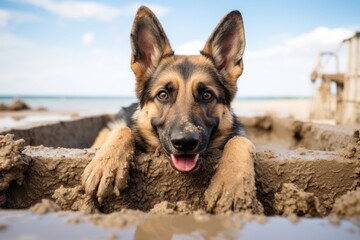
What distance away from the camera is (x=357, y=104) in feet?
39.5

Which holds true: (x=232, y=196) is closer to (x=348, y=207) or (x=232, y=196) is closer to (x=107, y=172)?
(x=348, y=207)

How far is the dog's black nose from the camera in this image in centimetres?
250

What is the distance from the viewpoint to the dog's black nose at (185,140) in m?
2.50

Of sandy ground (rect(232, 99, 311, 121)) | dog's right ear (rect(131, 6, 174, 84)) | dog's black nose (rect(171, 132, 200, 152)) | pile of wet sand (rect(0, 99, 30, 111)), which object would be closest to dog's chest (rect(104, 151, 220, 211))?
dog's black nose (rect(171, 132, 200, 152))

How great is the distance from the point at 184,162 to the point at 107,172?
0.59 m

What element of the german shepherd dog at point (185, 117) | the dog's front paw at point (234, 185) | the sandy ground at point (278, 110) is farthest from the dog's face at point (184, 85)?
the sandy ground at point (278, 110)

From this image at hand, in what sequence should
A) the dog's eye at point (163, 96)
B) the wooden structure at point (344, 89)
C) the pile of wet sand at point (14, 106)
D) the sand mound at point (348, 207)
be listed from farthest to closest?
the pile of wet sand at point (14, 106)
the wooden structure at point (344, 89)
the dog's eye at point (163, 96)
the sand mound at point (348, 207)

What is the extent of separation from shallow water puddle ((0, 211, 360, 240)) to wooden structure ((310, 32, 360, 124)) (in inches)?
453

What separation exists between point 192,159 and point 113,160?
1.97 feet

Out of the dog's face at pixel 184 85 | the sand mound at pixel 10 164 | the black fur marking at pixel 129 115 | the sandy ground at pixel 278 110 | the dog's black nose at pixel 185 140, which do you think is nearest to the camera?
the sand mound at pixel 10 164

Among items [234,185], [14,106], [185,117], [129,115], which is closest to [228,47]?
[185,117]

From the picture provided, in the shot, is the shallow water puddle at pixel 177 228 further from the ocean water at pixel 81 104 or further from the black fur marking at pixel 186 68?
the ocean water at pixel 81 104

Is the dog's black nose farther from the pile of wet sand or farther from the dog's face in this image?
the pile of wet sand

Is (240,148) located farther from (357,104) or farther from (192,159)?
(357,104)
